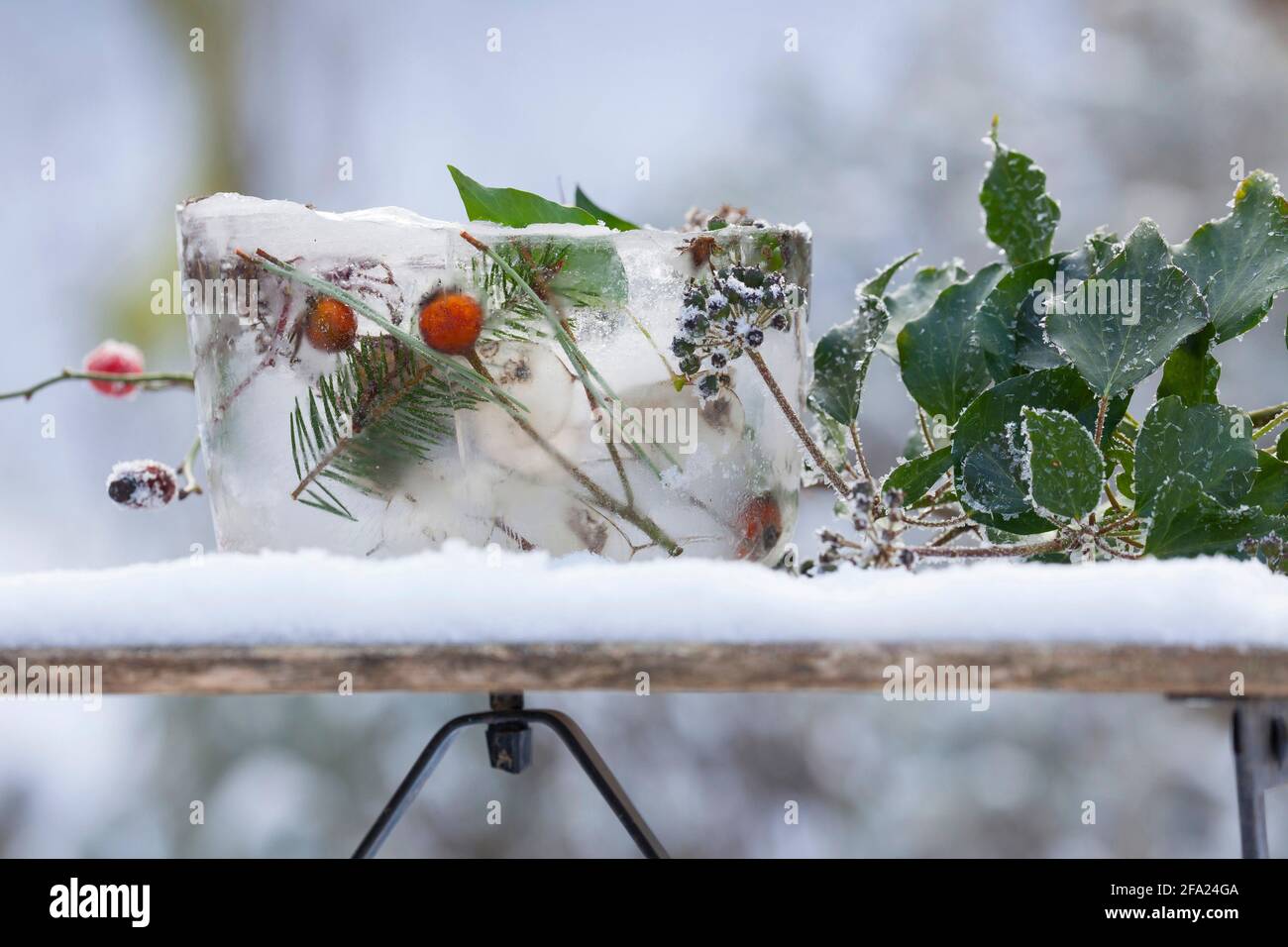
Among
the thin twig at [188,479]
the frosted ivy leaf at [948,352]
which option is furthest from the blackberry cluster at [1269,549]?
the thin twig at [188,479]

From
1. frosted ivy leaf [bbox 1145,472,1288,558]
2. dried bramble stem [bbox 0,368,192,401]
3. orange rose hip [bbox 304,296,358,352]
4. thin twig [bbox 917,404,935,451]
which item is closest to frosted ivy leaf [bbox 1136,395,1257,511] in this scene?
frosted ivy leaf [bbox 1145,472,1288,558]

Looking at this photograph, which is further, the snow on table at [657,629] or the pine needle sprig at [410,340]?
the pine needle sprig at [410,340]

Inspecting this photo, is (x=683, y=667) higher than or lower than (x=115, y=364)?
lower

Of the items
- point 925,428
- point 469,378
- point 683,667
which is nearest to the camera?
point 683,667

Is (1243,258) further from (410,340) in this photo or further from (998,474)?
(410,340)

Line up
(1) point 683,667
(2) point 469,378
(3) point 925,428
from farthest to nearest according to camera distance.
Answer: (3) point 925,428 < (2) point 469,378 < (1) point 683,667

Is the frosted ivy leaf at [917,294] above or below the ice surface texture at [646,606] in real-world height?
above

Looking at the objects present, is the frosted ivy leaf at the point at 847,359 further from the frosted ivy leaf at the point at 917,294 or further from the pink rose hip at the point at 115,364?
the pink rose hip at the point at 115,364

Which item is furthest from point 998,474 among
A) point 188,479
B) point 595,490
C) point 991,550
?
point 188,479
